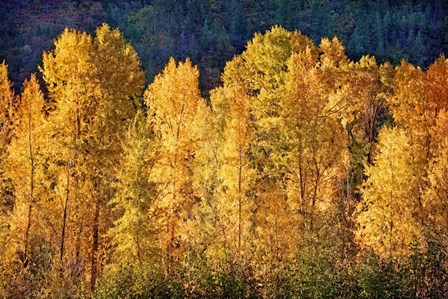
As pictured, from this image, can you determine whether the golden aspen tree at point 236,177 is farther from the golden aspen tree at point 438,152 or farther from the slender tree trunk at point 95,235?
the golden aspen tree at point 438,152

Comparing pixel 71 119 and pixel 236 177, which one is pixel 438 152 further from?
pixel 71 119

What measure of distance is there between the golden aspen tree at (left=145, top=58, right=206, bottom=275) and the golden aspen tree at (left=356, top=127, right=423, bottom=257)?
848 cm

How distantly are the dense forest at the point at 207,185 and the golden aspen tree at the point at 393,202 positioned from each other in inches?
2.6

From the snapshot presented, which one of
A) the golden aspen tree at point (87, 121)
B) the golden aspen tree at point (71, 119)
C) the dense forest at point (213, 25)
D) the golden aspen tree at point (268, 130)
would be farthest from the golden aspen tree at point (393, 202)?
the dense forest at point (213, 25)

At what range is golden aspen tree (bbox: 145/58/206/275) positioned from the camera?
25.2 m

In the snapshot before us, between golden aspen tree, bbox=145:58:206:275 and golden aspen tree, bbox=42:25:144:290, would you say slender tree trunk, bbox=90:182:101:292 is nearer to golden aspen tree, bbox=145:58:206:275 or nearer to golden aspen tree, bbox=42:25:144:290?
golden aspen tree, bbox=42:25:144:290

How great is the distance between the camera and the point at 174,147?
85.8 feet

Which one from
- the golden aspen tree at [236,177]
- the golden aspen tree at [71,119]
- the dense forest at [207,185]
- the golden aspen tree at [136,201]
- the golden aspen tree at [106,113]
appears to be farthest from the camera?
the golden aspen tree at [236,177]

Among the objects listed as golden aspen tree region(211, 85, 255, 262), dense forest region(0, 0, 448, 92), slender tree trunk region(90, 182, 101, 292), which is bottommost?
slender tree trunk region(90, 182, 101, 292)

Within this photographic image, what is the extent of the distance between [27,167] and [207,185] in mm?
9422

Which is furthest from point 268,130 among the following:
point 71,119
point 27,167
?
point 27,167

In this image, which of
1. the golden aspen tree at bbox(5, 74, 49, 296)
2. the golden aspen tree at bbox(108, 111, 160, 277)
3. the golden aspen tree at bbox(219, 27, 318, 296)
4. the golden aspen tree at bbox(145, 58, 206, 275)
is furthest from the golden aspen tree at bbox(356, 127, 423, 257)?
the golden aspen tree at bbox(5, 74, 49, 296)

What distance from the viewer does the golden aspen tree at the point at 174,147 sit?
25.2 m

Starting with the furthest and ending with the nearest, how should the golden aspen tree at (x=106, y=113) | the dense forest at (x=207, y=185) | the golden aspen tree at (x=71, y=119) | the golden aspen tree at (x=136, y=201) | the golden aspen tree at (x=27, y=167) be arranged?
the golden aspen tree at (x=27, y=167) → the golden aspen tree at (x=106, y=113) → the golden aspen tree at (x=71, y=119) → the golden aspen tree at (x=136, y=201) → the dense forest at (x=207, y=185)
